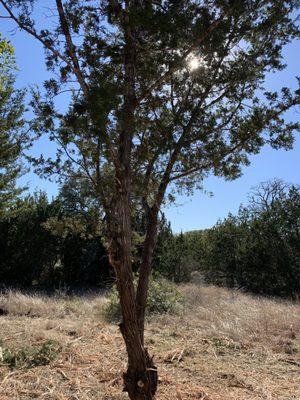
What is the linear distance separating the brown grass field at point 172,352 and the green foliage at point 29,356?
9cm

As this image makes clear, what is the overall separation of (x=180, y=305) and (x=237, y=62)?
7.30 metres

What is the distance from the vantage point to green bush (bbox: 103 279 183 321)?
9445mm

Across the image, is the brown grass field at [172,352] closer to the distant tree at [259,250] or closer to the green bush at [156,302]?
the green bush at [156,302]

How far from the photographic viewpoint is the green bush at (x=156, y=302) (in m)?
9.45

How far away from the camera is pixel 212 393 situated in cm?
455

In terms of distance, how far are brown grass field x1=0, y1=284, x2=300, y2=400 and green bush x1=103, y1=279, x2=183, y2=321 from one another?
0.37 meters

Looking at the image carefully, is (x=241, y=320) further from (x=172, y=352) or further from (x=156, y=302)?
(x=172, y=352)

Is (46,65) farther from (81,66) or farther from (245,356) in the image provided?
(245,356)

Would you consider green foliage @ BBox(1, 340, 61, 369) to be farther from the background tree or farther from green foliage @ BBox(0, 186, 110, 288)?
green foliage @ BBox(0, 186, 110, 288)

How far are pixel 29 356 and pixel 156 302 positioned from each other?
5.13m

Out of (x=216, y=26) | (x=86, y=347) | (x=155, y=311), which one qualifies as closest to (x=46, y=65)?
(x=216, y=26)

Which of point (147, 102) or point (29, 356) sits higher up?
point (147, 102)

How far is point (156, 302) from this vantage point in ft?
33.5

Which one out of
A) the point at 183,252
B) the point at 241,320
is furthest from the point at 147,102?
the point at 183,252
